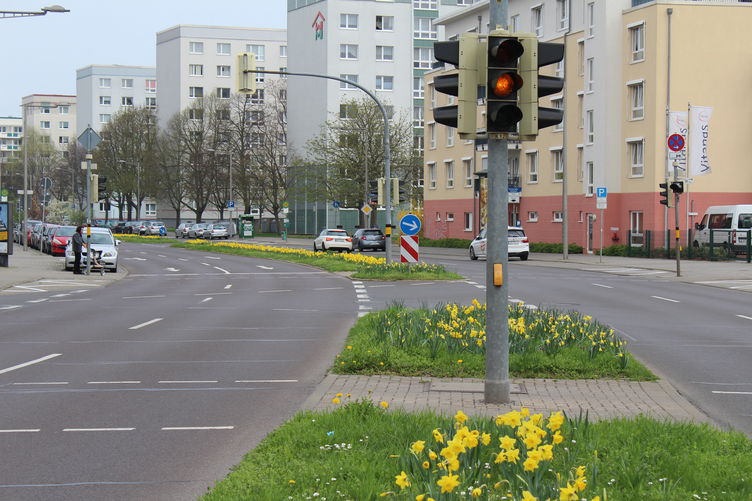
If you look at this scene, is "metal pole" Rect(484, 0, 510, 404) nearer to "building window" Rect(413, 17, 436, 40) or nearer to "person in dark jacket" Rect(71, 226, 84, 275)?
"person in dark jacket" Rect(71, 226, 84, 275)

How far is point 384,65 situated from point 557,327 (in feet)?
301

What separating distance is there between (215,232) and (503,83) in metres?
83.5

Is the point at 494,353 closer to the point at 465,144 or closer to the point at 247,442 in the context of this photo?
the point at 247,442

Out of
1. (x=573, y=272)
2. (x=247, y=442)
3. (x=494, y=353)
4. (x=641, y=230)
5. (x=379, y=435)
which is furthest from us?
(x=641, y=230)

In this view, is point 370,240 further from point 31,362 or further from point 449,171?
point 31,362

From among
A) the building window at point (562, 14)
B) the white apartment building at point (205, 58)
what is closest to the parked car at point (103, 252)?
the building window at point (562, 14)

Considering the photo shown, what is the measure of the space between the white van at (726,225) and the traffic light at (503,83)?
37.8 meters

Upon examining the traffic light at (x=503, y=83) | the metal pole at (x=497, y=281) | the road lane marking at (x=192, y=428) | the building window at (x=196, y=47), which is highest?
the building window at (x=196, y=47)

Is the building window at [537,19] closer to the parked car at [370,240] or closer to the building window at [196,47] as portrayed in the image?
the parked car at [370,240]

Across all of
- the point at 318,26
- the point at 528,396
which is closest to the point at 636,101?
the point at 528,396

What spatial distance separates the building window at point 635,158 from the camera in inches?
2095

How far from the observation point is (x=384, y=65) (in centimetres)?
10281

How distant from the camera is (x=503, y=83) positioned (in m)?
8.68

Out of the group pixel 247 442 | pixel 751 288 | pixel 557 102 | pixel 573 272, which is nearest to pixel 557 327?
pixel 247 442
